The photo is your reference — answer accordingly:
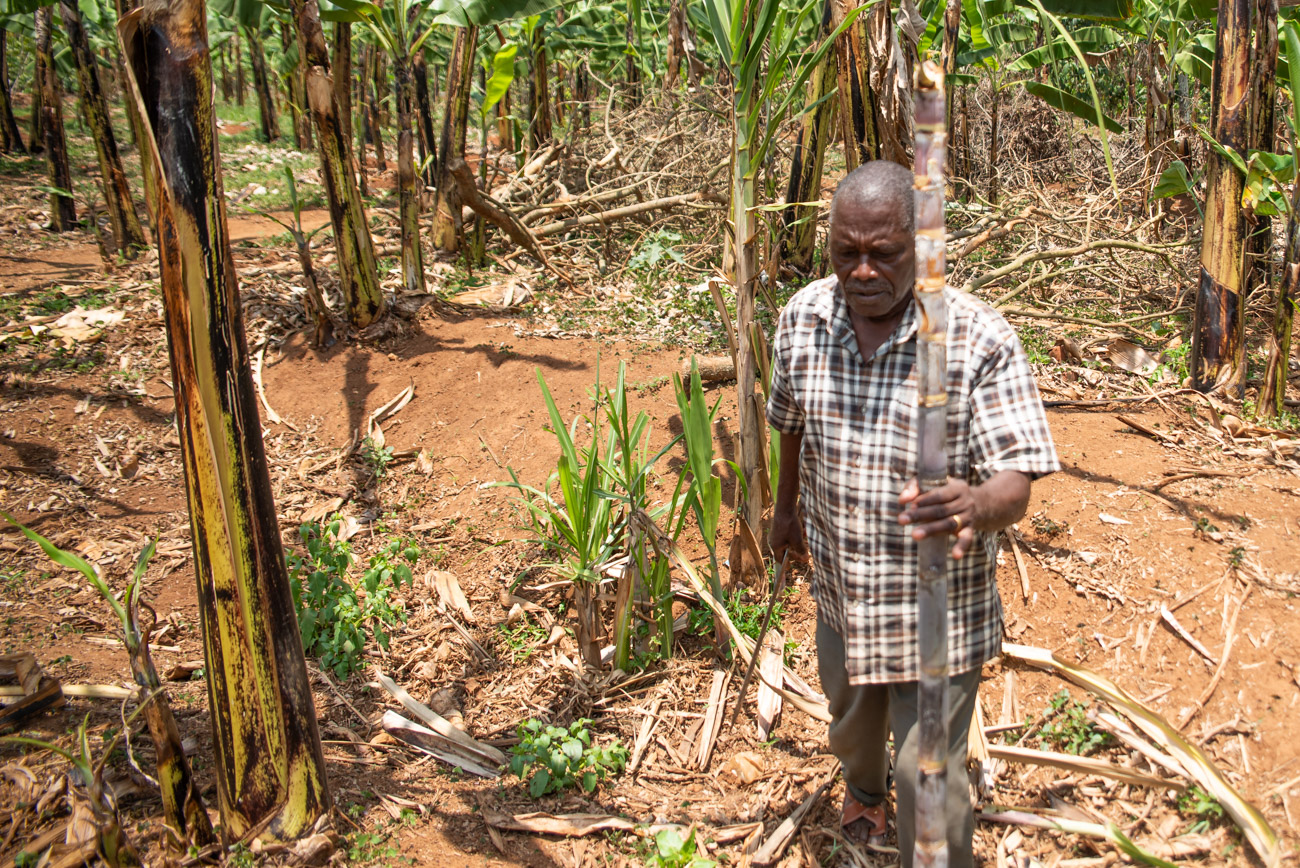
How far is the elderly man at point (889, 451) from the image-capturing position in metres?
1.64

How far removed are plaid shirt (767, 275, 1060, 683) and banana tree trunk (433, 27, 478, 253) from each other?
5056mm

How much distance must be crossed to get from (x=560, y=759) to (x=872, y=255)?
1.76 metres

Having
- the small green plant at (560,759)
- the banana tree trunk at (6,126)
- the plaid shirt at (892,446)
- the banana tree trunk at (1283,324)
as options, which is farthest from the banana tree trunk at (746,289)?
the banana tree trunk at (6,126)

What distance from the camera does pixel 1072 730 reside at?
265cm

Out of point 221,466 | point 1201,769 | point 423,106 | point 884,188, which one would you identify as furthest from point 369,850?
point 423,106

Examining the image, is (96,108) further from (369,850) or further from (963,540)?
(963,540)

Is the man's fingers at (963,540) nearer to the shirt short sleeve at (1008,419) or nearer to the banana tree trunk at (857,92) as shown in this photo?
the shirt short sleeve at (1008,419)

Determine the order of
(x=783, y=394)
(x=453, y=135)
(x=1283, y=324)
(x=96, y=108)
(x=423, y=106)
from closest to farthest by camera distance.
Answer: (x=783, y=394), (x=1283, y=324), (x=453, y=135), (x=96, y=108), (x=423, y=106)

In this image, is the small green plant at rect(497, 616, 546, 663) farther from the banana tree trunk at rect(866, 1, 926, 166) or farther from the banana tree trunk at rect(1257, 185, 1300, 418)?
the banana tree trunk at rect(1257, 185, 1300, 418)

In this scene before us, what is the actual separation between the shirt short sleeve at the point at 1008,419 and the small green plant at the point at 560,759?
1.55 m

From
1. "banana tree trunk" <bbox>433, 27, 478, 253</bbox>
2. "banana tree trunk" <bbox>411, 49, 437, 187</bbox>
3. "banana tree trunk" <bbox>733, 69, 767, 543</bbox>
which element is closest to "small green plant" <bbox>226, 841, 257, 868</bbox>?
"banana tree trunk" <bbox>733, 69, 767, 543</bbox>

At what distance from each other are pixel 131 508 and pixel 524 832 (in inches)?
116

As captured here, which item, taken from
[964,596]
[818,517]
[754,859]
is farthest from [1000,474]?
[754,859]

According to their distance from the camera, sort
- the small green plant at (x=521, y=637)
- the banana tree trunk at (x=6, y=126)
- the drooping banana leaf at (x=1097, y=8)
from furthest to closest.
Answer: the banana tree trunk at (x=6, y=126) → the drooping banana leaf at (x=1097, y=8) → the small green plant at (x=521, y=637)
